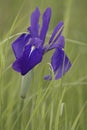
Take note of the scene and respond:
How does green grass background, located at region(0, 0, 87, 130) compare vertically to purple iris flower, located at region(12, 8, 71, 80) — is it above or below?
below

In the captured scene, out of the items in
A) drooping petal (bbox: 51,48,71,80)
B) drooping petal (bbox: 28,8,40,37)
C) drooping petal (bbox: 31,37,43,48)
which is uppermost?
drooping petal (bbox: 28,8,40,37)

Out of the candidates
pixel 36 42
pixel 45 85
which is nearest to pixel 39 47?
pixel 36 42

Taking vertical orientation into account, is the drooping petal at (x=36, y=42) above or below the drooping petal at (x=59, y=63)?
above

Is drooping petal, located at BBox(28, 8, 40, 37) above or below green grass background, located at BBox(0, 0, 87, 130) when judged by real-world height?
above

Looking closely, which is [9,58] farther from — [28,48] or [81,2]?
[81,2]
